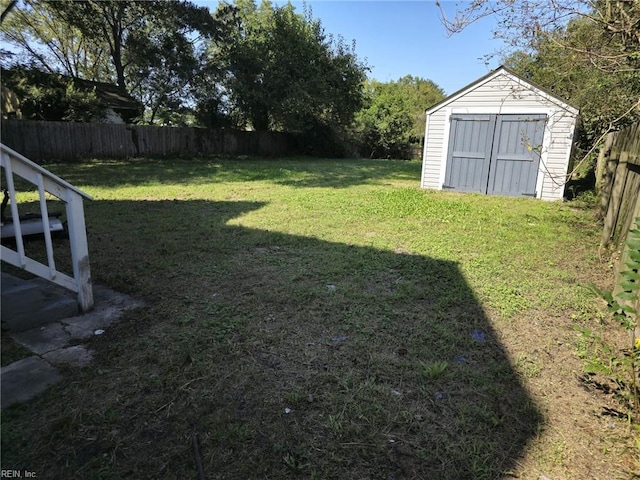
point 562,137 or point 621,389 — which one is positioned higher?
point 562,137

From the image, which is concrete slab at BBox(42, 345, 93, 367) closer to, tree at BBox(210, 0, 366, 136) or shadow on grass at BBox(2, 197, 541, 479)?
shadow on grass at BBox(2, 197, 541, 479)

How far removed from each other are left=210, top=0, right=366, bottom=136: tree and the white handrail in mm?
18062

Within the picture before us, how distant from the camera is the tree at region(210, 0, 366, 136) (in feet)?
63.9

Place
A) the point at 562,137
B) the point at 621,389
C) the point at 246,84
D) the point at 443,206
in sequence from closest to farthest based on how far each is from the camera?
the point at 621,389 < the point at 443,206 < the point at 562,137 < the point at 246,84

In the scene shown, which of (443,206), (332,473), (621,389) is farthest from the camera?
(443,206)

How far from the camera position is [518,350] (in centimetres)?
275

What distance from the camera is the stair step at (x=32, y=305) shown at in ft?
9.07

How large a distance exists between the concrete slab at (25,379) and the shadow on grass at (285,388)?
0.30 feet

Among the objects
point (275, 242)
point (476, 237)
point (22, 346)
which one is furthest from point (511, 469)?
point (476, 237)

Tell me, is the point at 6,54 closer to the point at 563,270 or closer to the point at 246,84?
the point at 246,84

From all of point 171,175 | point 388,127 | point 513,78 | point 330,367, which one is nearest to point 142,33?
point 171,175

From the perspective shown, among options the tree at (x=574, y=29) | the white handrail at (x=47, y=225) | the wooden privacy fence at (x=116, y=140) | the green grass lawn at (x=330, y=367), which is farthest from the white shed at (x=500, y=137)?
the wooden privacy fence at (x=116, y=140)

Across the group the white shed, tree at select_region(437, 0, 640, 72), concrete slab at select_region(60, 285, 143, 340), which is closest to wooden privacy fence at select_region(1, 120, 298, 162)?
the white shed

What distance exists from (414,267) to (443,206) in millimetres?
4146
